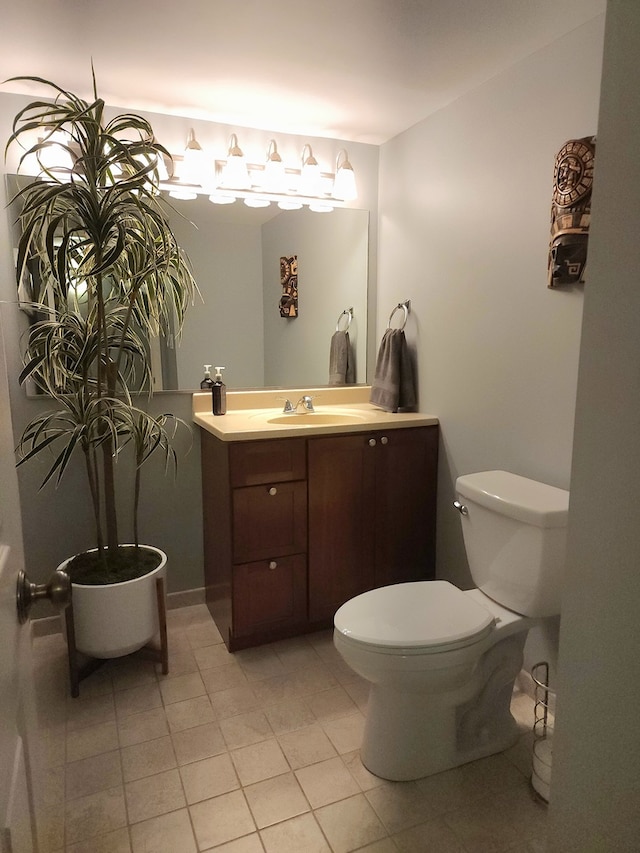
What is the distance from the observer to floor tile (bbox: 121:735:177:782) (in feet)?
5.36

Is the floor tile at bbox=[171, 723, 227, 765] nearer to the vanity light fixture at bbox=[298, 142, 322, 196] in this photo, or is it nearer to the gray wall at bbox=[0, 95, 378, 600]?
the gray wall at bbox=[0, 95, 378, 600]

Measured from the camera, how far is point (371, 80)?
1.98 m

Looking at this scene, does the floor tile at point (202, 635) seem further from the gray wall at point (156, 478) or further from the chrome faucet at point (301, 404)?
the chrome faucet at point (301, 404)

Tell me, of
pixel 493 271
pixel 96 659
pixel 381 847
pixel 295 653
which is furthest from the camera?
pixel 295 653

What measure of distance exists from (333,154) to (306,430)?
1364 mm

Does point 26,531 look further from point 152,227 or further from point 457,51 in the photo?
point 457,51

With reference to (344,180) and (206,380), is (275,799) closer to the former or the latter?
(206,380)

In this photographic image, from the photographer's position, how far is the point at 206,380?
246 centimetres

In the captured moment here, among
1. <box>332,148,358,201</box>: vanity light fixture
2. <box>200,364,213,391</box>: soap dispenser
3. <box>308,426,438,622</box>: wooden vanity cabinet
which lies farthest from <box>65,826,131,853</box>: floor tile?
<box>332,148,358,201</box>: vanity light fixture

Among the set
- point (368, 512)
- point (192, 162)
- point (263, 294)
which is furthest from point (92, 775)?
point (192, 162)

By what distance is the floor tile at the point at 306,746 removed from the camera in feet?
5.52

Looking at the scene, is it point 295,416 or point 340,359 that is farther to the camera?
point 340,359

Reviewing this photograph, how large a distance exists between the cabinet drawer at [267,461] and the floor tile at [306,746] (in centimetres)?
85

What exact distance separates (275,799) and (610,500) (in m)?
1.38
